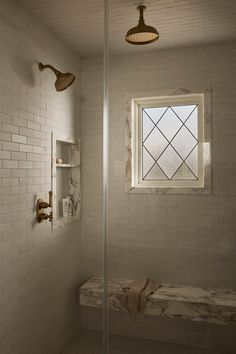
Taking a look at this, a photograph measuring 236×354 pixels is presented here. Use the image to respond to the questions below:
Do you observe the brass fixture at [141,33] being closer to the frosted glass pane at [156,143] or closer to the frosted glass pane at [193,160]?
the frosted glass pane at [156,143]

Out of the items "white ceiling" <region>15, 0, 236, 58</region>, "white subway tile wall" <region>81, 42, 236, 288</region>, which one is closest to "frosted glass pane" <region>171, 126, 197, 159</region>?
"white subway tile wall" <region>81, 42, 236, 288</region>

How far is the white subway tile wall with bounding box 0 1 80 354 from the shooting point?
1508 millimetres

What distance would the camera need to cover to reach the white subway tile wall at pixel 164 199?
144 cm

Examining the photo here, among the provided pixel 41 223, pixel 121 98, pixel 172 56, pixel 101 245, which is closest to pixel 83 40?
pixel 121 98

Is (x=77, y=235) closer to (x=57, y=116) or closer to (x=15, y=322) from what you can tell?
(x=15, y=322)

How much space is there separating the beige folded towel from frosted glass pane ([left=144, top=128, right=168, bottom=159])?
0.65 m

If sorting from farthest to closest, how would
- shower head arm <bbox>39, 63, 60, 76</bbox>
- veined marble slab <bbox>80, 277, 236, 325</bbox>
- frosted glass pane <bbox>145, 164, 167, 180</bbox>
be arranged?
1. shower head arm <bbox>39, 63, 60, 76</bbox>
2. frosted glass pane <bbox>145, 164, 167, 180</bbox>
3. veined marble slab <bbox>80, 277, 236, 325</bbox>

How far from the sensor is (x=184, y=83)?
1491 mm

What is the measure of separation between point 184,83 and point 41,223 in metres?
1.05

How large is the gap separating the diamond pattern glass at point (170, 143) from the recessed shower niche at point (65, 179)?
1.37 ft

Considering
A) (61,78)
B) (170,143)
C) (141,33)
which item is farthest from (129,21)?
(170,143)

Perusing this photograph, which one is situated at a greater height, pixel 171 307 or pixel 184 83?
pixel 184 83

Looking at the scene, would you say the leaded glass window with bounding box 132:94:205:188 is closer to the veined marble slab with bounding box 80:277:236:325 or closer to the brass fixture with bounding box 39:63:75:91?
the brass fixture with bounding box 39:63:75:91

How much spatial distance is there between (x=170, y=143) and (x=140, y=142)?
0.15 metres
